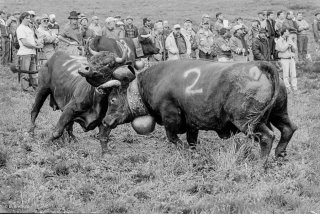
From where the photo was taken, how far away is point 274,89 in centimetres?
785

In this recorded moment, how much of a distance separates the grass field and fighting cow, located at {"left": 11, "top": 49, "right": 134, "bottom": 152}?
1.42 feet

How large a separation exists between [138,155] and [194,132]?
1.09 metres

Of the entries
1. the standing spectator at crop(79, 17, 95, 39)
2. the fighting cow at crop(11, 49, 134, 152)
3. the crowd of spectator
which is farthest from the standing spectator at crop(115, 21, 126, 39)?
the fighting cow at crop(11, 49, 134, 152)

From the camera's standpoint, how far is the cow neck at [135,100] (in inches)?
362

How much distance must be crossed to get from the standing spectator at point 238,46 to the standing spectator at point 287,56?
1.18m

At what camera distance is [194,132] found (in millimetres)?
9367

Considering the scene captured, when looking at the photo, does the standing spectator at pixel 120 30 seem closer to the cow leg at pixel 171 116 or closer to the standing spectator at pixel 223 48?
the standing spectator at pixel 223 48

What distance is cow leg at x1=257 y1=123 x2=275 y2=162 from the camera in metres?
8.02

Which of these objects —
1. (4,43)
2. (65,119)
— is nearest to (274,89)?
(65,119)

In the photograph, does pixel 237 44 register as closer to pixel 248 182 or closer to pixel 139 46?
pixel 139 46

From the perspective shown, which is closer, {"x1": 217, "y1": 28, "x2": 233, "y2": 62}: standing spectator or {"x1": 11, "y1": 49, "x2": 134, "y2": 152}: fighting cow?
{"x1": 11, "y1": 49, "x2": 134, "y2": 152}: fighting cow

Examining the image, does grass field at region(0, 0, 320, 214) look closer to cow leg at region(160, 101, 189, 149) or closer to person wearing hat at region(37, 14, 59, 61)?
cow leg at region(160, 101, 189, 149)

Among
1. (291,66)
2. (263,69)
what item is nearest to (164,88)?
(263,69)

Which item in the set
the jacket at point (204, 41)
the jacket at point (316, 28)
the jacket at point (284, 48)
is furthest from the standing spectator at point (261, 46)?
the jacket at point (316, 28)
